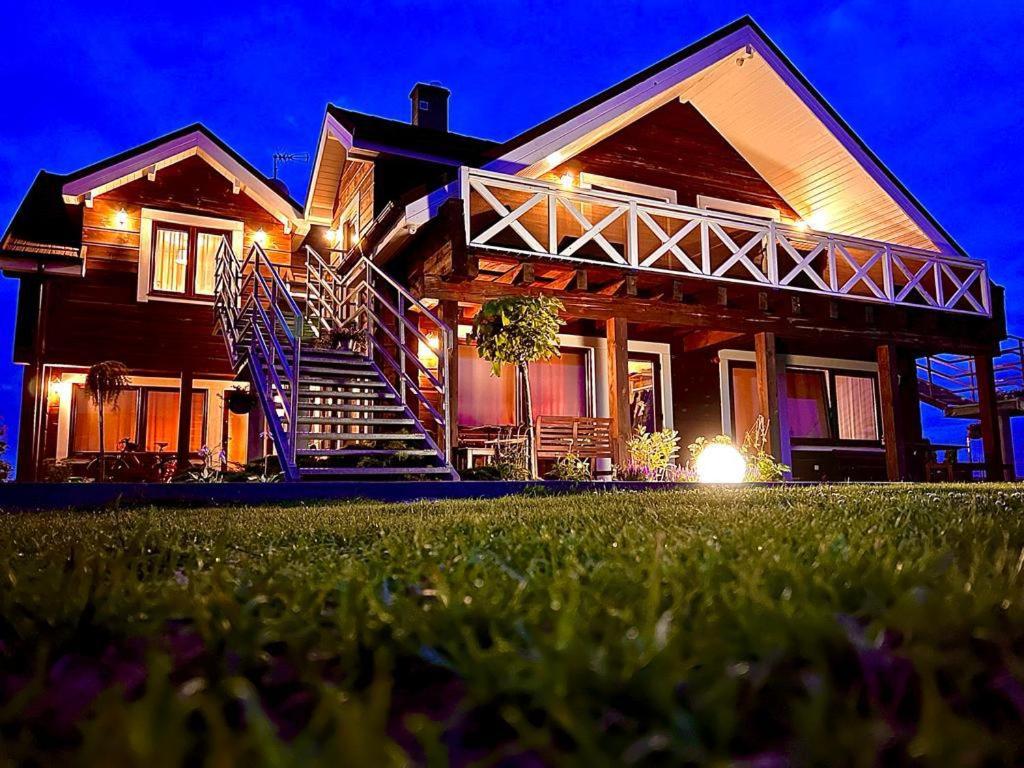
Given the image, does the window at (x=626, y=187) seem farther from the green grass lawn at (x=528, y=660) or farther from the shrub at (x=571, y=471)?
the green grass lawn at (x=528, y=660)

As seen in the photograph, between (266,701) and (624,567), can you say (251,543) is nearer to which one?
(624,567)

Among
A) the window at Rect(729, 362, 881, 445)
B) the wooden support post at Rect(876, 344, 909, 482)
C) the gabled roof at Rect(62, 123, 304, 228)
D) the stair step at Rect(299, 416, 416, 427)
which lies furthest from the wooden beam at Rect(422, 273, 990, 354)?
the gabled roof at Rect(62, 123, 304, 228)

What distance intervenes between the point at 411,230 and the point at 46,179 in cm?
927

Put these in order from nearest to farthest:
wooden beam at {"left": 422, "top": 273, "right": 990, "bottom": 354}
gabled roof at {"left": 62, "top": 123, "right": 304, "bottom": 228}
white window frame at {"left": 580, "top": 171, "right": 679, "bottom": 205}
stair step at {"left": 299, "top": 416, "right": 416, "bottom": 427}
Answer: stair step at {"left": 299, "top": 416, "right": 416, "bottom": 427} < wooden beam at {"left": 422, "top": 273, "right": 990, "bottom": 354} < white window frame at {"left": 580, "top": 171, "right": 679, "bottom": 205} < gabled roof at {"left": 62, "top": 123, "right": 304, "bottom": 228}

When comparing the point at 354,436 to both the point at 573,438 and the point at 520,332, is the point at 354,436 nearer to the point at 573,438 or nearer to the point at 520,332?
the point at 520,332

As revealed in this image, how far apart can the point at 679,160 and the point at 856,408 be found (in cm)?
692

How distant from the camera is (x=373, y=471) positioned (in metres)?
8.66

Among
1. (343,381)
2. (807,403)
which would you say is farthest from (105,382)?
(807,403)

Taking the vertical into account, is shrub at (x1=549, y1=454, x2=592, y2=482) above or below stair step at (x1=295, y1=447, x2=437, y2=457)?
below

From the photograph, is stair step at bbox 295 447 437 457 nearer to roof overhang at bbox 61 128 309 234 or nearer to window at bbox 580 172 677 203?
window at bbox 580 172 677 203

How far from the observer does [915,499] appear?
524 cm

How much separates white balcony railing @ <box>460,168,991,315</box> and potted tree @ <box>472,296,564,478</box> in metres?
0.81

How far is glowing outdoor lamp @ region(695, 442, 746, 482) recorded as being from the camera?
426 inches

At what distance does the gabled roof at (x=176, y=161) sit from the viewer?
14.3 m
